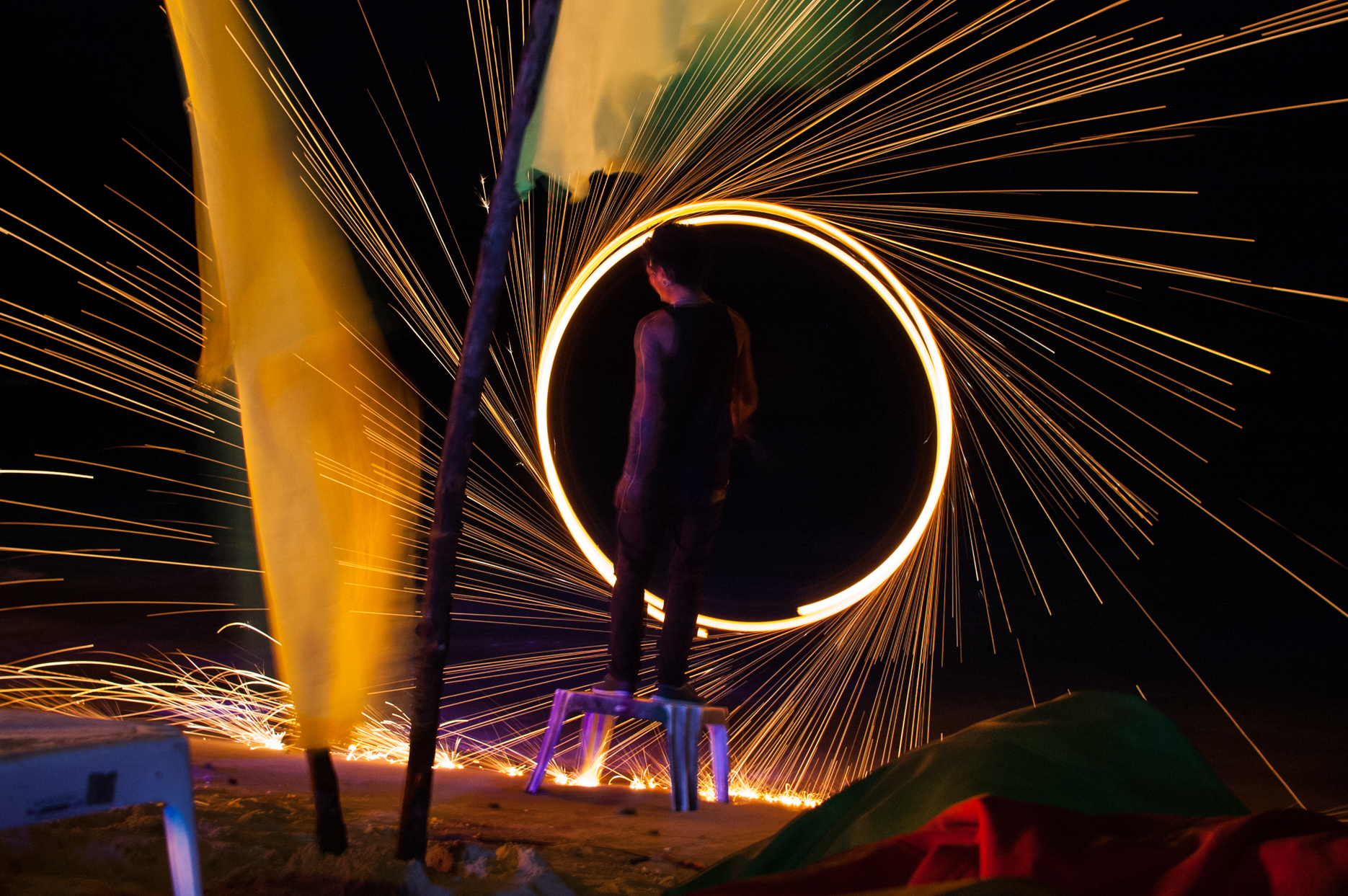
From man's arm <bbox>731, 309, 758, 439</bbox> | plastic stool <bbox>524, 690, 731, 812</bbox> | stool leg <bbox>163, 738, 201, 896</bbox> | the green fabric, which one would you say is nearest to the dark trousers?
plastic stool <bbox>524, 690, 731, 812</bbox>

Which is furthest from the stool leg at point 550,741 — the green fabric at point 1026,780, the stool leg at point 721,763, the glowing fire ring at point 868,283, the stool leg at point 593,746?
the green fabric at point 1026,780

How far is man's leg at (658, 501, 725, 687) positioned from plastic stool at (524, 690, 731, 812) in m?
0.15

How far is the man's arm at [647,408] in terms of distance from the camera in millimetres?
3104

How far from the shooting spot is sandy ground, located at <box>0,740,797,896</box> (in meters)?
2.09

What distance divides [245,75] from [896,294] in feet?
8.95

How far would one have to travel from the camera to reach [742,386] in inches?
131

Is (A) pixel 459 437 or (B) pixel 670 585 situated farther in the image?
(B) pixel 670 585

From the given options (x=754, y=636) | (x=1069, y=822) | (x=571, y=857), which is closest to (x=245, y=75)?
(x=571, y=857)

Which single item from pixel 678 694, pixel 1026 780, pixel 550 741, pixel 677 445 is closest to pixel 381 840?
pixel 550 741

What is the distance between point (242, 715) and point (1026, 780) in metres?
3.35

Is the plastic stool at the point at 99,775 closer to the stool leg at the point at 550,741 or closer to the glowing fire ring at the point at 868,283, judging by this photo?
the stool leg at the point at 550,741

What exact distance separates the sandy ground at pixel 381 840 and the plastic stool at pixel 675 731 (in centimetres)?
8

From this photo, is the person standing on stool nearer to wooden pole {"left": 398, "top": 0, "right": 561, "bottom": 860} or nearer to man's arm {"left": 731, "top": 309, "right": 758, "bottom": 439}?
man's arm {"left": 731, "top": 309, "right": 758, "bottom": 439}

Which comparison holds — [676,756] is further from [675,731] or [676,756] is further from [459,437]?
[459,437]
